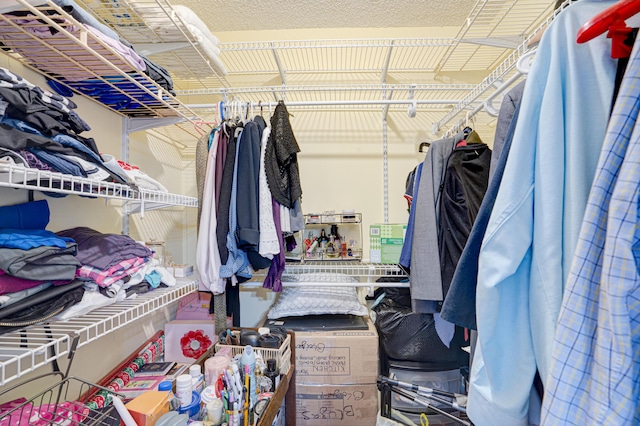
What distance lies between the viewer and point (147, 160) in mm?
1555

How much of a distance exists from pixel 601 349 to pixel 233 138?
1276 millimetres

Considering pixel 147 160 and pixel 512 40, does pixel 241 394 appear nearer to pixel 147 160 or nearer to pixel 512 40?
pixel 147 160

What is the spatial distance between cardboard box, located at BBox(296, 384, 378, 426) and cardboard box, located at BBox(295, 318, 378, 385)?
0.12 feet

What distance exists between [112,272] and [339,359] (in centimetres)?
102

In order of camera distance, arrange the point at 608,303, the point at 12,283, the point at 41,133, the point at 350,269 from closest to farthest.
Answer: the point at 608,303 < the point at 12,283 < the point at 41,133 < the point at 350,269

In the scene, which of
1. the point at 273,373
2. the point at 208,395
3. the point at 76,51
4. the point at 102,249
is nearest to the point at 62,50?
the point at 76,51

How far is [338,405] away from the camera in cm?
131

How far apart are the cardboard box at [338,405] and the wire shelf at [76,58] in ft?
4.91

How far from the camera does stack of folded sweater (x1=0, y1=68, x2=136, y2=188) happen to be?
1.95 feet

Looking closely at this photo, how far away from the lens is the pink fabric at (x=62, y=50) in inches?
28.4

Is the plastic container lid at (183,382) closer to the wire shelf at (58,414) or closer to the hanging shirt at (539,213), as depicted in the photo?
the wire shelf at (58,414)

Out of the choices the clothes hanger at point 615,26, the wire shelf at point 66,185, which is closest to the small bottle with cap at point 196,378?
the wire shelf at point 66,185

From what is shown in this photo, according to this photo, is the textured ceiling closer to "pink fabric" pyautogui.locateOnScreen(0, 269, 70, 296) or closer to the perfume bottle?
the perfume bottle

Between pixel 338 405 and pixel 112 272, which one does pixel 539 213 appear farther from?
pixel 338 405
